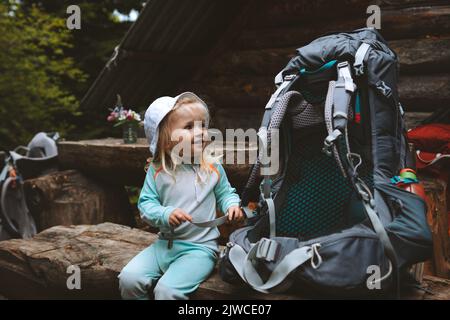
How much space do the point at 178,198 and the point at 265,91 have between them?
10.3ft

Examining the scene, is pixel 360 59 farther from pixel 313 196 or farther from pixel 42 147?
pixel 42 147

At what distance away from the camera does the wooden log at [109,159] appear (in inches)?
182

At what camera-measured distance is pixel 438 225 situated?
327cm

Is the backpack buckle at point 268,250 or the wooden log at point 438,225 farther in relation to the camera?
the wooden log at point 438,225

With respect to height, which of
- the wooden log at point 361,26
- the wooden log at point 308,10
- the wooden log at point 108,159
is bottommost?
the wooden log at point 108,159

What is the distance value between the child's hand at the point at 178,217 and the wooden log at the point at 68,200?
113 inches

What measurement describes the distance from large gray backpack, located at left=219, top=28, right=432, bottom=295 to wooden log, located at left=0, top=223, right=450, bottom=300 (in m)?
0.35

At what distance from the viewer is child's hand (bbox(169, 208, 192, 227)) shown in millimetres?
2221

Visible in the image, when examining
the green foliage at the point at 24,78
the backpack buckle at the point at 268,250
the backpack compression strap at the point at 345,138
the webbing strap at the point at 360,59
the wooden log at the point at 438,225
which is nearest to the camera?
the backpack compression strap at the point at 345,138

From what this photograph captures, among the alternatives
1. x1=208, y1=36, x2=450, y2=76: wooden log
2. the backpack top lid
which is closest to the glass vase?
the backpack top lid

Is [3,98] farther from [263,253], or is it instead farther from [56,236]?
[263,253]

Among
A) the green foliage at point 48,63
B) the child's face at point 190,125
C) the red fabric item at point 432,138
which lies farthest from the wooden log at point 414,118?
the green foliage at point 48,63

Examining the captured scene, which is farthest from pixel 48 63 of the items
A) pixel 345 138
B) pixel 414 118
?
pixel 345 138

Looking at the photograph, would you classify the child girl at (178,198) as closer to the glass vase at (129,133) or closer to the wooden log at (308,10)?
the glass vase at (129,133)
